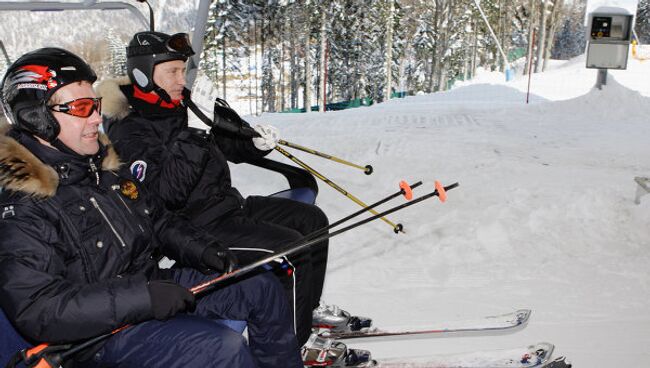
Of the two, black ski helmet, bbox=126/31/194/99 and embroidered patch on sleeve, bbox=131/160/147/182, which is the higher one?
black ski helmet, bbox=126/31/194/99

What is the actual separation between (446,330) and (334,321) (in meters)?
0.67

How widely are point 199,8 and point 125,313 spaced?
16.8ft

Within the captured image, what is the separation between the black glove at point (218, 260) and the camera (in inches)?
97.4

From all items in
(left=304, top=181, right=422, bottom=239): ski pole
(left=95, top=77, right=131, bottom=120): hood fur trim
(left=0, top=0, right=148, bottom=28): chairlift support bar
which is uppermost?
(left=0, top=0, right=148, bottom=28): chairlift support bar

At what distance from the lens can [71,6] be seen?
15.8 feet

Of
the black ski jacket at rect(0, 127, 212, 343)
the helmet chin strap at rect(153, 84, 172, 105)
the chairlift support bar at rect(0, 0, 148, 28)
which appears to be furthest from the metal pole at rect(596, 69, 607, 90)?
the black ski jacket at rect(0, 127, 212, 343)

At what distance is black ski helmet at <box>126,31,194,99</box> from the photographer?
317cm

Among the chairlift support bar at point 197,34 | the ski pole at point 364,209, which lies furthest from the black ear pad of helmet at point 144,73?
the chairlift support bar at point 197,34

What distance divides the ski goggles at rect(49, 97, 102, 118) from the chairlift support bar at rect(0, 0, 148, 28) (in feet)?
9.02

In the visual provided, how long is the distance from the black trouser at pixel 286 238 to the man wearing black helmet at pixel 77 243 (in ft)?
2.31

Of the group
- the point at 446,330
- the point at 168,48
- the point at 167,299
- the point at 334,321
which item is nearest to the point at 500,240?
the point at 446,330

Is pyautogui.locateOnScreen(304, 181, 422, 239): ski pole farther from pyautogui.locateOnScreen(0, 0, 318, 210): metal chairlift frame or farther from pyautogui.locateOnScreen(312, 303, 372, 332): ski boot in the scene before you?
pyautogui.locateOnScreen(0, 0, 318, 210): metal chairlift frame

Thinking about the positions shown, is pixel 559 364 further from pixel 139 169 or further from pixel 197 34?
pixel 197 34

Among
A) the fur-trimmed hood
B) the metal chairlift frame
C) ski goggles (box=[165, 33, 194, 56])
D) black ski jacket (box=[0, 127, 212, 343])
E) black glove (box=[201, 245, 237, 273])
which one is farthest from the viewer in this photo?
the metal chairlift frame
